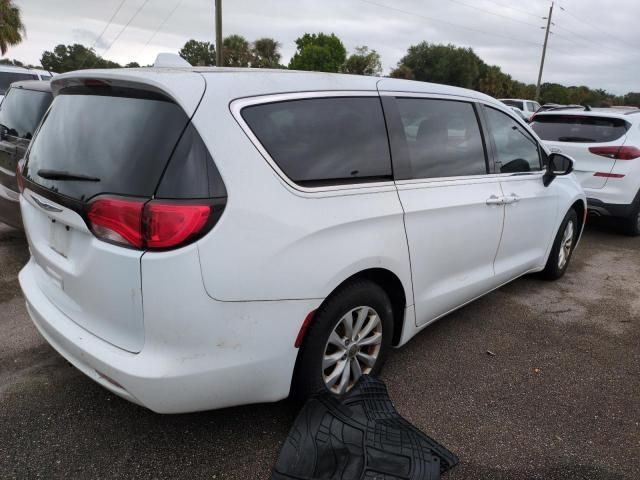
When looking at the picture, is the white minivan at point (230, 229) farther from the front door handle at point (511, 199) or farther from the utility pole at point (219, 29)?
the utility pole at point (219, 29)

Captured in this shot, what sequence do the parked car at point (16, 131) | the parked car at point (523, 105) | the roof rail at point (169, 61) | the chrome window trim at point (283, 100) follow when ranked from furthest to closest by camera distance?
the parked car at point (523, 105) → the parked car at point (16, 131) → the roof rail at point (169, 61) → the chrome window trim at point (283, 100)

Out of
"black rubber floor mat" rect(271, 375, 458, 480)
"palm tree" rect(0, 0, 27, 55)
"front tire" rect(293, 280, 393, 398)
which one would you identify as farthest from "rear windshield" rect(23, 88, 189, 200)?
"palm tree" rect(0, 0, 27, 55)

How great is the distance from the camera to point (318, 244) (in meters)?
2.24

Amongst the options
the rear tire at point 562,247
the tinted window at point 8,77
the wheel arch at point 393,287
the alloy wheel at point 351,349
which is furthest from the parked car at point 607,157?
the tinted window at point 8,77

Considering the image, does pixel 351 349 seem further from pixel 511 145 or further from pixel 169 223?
pixel 511 145

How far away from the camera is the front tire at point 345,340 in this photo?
2373 millimetres

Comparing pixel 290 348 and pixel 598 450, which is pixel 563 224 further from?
pixel 290 348

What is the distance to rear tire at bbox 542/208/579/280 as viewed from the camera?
4688mm

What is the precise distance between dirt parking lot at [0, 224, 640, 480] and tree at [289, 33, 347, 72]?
5117cm

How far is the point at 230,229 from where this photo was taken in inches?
77.5

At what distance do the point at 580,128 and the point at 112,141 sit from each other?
6.52 m

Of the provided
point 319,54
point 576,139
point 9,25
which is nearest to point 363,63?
point 319,54

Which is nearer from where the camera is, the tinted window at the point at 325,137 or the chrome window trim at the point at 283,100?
the chrome window trim at the point at 283,100

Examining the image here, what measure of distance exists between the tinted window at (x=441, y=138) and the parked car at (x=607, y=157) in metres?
3.88
